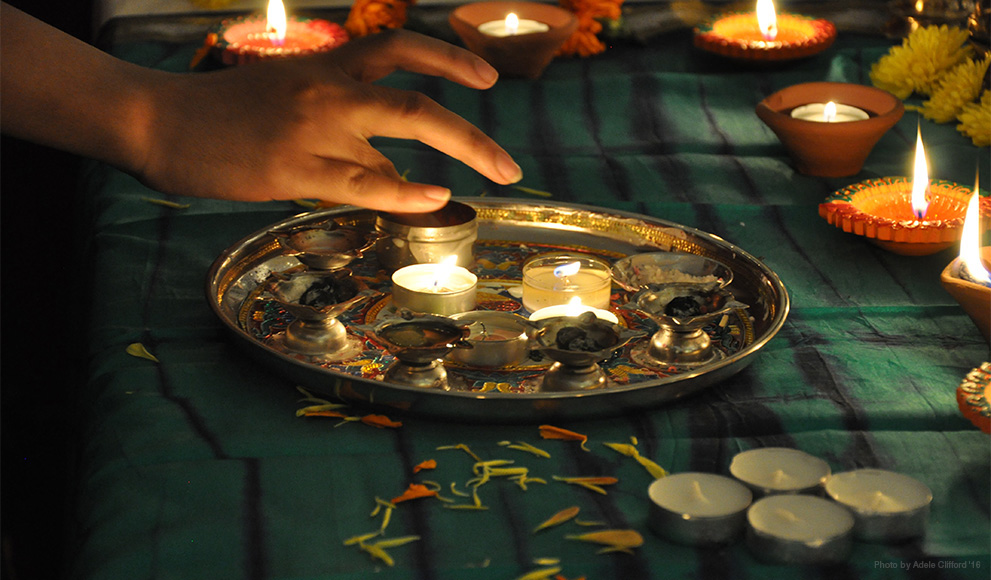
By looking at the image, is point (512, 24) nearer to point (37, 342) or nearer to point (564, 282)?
point (564, 282)

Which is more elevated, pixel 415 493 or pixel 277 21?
pixel 277 21

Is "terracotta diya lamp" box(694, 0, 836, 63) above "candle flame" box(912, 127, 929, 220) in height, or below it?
above

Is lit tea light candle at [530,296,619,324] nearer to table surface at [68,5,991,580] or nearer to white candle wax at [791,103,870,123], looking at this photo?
table surface at [68,5,991,580]

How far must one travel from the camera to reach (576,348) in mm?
776

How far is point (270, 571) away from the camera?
60 cm

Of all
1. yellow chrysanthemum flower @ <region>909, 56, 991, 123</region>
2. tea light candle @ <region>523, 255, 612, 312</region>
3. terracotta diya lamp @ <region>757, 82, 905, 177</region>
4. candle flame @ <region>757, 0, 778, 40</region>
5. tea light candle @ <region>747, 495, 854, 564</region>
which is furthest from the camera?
candle flame @ <region>757, 0, 778, 40</region>

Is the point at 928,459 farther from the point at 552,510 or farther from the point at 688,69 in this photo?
the point at 688,69

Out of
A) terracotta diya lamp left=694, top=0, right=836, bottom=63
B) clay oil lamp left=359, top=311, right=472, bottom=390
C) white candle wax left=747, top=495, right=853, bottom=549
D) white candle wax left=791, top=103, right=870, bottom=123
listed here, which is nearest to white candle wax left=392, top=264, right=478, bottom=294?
clay oil lamp left=359, top=311, right=472, bottom=390

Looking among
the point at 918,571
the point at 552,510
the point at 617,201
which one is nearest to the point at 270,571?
the point at 552,510

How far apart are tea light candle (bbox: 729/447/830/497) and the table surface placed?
1.2 inches

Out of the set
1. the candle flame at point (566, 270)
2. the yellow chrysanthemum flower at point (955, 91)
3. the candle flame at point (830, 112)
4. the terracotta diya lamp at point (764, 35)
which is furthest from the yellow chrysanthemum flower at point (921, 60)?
the candle flame at point (566, 270)

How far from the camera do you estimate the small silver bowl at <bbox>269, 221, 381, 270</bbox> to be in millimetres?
951

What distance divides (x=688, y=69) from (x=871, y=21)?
1.28 feet

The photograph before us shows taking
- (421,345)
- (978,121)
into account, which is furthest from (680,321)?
(978,121)
